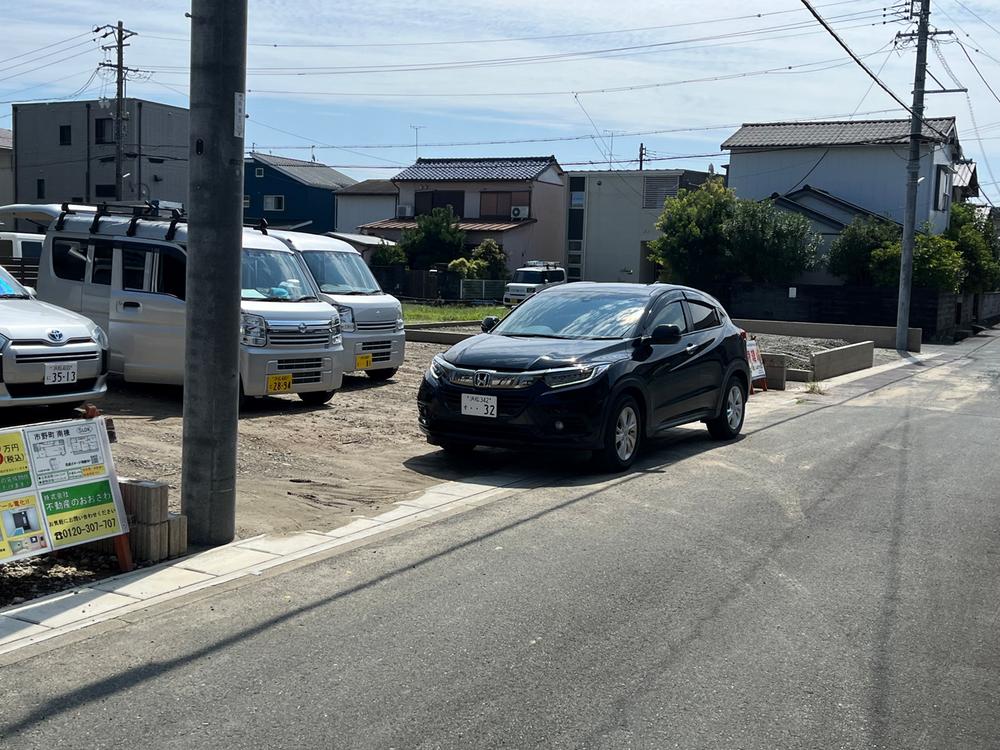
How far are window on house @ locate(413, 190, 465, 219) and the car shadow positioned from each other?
45603 millimetres

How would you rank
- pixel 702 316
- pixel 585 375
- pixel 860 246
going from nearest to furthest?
pixel 585 375 → pixel 702 316 → pixel 860 246

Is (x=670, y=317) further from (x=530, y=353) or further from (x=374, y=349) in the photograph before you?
(x=374, y=349)

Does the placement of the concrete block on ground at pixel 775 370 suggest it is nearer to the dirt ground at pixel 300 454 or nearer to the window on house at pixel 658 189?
the dirt ground at pixel 300 454

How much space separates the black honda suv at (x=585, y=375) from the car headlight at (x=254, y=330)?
266 cm

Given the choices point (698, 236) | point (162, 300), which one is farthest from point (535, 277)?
point (162, 300)

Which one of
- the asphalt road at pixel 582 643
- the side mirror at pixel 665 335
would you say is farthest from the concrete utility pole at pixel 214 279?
the side mirror at pixel 665 335

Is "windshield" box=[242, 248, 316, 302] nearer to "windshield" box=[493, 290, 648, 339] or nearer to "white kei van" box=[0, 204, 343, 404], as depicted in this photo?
"white kei van" box=[0, 204, 343, 404]

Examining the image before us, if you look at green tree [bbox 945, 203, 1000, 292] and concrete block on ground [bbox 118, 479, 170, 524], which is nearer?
concrete block on ground [bbox 118, 479, 170, 524]

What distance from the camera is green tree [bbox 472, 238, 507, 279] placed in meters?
50.0

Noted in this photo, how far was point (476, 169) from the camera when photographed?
56594 mm

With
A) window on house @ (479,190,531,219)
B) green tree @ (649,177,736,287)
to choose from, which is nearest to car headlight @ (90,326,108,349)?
green tree @ (649,177,736,287)

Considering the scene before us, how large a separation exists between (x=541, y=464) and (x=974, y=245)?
131 feet

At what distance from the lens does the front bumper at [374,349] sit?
49.0 feet

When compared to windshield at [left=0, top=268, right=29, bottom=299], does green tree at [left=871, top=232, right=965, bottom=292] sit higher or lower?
higher
